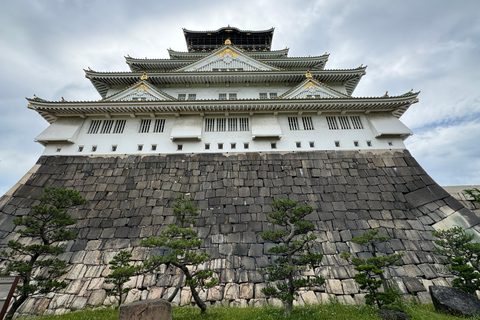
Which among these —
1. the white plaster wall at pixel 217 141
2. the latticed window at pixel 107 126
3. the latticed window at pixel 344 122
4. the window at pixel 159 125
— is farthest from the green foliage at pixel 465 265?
the latticed window at pixel 107 126

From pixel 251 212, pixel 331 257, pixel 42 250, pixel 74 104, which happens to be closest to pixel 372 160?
pixel 331 257

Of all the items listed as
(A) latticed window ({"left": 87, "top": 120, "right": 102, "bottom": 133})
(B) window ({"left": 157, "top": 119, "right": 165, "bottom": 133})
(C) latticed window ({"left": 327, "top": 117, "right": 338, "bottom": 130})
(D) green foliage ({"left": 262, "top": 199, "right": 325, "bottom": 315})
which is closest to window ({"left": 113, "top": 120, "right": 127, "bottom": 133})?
(A) latticed window ({"left": 87, "top": 120, "right": 102, "bottom": 133})

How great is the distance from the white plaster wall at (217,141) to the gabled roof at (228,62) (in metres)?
5.85

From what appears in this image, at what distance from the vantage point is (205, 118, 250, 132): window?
11.4 meters

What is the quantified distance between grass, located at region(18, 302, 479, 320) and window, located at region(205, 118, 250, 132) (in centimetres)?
803

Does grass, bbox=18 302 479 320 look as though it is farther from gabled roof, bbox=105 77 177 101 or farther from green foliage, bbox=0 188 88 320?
gabled roof, bbox=105 77 177 101

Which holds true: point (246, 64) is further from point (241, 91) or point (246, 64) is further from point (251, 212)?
point (251, 212)

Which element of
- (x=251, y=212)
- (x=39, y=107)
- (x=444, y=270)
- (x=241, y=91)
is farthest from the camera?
(x=241, y=91)

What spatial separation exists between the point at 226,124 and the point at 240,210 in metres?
4.93

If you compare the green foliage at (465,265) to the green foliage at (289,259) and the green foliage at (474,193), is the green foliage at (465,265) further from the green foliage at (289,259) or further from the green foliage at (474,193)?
the green foliage at (474,193)

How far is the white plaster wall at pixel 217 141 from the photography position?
10.7 metres

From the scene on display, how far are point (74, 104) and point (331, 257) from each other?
45.7 feet

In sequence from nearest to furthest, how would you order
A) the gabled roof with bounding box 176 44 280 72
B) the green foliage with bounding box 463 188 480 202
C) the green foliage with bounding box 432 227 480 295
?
the green foliage with bounding box 432 227 480 295, the green foliage with bounding box 463 188 480 202, the gabled roof with bounding box 176 44 280 72

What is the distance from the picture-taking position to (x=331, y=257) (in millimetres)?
7668
